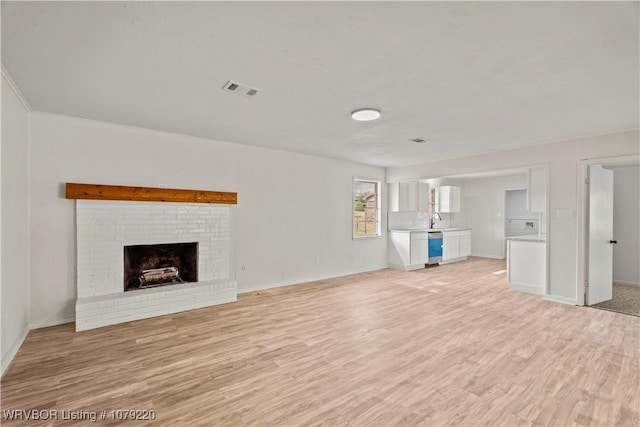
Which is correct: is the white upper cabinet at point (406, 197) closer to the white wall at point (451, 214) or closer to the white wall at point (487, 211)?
the white wall at point (451, 214)

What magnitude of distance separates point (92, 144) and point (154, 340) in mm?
2588

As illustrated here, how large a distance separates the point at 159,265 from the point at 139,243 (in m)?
0.58

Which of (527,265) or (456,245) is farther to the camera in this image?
(456,245)

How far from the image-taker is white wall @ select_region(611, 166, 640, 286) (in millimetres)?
5555

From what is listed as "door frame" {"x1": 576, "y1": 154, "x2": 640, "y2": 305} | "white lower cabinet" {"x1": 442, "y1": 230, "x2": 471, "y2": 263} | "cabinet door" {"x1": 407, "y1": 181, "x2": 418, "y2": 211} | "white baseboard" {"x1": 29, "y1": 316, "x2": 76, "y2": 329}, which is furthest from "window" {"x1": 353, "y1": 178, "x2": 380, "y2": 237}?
"white baseboard" {"x1": 29, "y1": 316, "x2": 76, "y2": 329}

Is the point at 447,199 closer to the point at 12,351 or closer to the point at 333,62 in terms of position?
the point at 333,62

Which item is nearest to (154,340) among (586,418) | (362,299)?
(362,299)

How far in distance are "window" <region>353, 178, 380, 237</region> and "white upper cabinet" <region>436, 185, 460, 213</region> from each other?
2.82 m

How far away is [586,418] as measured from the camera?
1.96 meters

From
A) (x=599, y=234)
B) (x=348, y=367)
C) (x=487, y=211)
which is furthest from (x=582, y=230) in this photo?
(x=487, y=211)

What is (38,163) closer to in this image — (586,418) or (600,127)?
(586,418)

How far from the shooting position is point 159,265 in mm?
4520

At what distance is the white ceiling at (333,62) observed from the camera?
5.75 feet

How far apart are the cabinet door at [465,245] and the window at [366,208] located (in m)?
2.98
